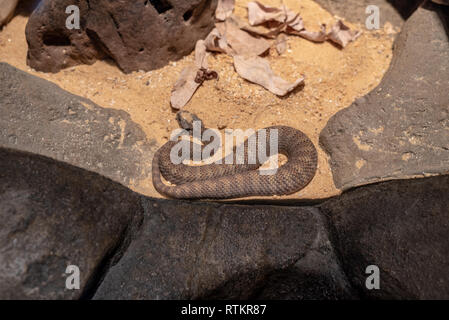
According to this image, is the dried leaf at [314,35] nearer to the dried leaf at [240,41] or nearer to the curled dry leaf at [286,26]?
the curled dry leaf at [286,26]

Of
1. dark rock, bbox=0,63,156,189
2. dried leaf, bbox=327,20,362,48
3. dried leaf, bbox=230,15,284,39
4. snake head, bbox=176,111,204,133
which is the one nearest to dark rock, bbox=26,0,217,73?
dried leaf, bbox=230,15,284,39

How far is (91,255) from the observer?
2072 millimetres

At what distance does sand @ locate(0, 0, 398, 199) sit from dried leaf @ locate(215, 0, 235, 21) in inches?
22.6

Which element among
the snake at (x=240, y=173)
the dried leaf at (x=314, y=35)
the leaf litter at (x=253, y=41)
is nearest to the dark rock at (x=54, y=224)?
the snake at (x=240, y=173)

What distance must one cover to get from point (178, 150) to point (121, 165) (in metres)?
0.62

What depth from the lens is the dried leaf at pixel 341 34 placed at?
4.50m

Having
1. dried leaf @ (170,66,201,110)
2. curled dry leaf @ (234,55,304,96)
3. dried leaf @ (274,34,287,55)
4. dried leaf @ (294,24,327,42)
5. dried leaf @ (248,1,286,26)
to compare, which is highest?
dried leaf @ (248,1,286,26)

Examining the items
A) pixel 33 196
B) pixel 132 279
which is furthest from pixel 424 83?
pixel 33 196

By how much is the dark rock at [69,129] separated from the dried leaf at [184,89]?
562 millimetres

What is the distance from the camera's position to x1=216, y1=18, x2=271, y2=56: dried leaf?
170 inches

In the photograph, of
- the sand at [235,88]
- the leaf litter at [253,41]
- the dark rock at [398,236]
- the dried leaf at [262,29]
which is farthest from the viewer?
the dried leaf at [262,29]

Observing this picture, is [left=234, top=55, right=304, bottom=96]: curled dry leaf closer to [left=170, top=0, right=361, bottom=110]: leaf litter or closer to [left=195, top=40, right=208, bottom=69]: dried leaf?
[left=170, top=0, right=361, bottom=110]: leaf litter
